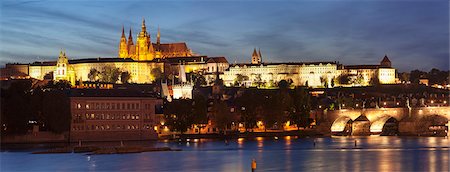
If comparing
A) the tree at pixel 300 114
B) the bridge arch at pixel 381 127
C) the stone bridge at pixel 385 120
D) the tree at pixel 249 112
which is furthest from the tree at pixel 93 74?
the tree at pixel 249 112

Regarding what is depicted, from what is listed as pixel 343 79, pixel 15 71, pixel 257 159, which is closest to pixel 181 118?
pixel 257 159

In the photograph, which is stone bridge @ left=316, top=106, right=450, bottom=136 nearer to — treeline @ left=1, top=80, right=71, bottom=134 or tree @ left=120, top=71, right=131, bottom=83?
treeline @ left=1, top=80, right=71, bottom=134

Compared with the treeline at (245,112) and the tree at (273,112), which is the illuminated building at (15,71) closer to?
the treeline at (245,112)

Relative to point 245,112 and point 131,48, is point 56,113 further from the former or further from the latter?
point 131,48

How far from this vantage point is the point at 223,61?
140 metres

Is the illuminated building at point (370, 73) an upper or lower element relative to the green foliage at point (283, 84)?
upper

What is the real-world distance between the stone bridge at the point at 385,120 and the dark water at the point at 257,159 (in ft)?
33.6

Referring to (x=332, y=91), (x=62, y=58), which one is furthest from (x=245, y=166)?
(x=332, y=91)

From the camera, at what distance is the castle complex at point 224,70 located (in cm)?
12788

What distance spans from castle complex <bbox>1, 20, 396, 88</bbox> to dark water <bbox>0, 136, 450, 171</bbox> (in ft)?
266

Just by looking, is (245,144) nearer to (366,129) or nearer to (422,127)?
(422,127)

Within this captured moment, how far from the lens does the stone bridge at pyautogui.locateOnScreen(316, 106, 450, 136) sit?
5746 cm

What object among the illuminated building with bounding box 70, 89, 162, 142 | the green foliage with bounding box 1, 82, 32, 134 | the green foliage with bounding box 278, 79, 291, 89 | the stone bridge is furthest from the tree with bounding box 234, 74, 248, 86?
the green foliage with bounding box 1, 82, 32, 134

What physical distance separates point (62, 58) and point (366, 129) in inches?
1650
